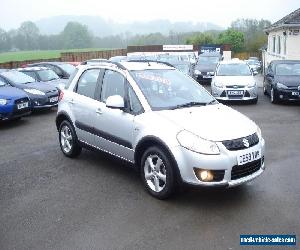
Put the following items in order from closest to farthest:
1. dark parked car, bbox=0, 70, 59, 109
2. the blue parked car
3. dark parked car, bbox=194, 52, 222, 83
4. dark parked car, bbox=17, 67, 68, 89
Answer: the blue parked car → dark parked car, bbox=0, 70, 59, 109 → dark parked car, bbox=17, 67, 68, 89 → dark parked car, bbox=194, 52, 222, 83

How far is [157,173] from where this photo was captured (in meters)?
5.27

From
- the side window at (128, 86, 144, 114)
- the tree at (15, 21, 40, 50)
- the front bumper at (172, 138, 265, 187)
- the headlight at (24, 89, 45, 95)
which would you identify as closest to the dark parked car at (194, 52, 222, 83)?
the headlight at (24, 89, 45, 95)

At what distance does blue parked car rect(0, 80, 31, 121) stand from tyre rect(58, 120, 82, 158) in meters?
3.79

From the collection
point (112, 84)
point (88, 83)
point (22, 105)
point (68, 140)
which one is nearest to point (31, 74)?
point (22, 105)

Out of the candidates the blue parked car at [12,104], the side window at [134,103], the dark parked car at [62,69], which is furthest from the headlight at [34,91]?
the side window at [134,103]

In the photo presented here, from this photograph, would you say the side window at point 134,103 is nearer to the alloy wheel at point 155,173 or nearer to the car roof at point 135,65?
the car roof at point 135,65

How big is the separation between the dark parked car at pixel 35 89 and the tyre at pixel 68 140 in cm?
557

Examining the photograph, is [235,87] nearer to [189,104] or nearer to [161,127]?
[189,104]

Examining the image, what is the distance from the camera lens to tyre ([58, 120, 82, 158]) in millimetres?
7120

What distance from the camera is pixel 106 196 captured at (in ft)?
18.0

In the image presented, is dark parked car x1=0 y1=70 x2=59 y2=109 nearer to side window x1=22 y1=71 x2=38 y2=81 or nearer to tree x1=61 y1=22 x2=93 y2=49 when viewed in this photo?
side window x1=22 y1=71 x2=38 y2=81

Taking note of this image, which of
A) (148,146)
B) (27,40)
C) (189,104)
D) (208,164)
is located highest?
(27,40)

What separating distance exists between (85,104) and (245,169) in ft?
9.73

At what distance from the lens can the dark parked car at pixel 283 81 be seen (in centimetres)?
1334
